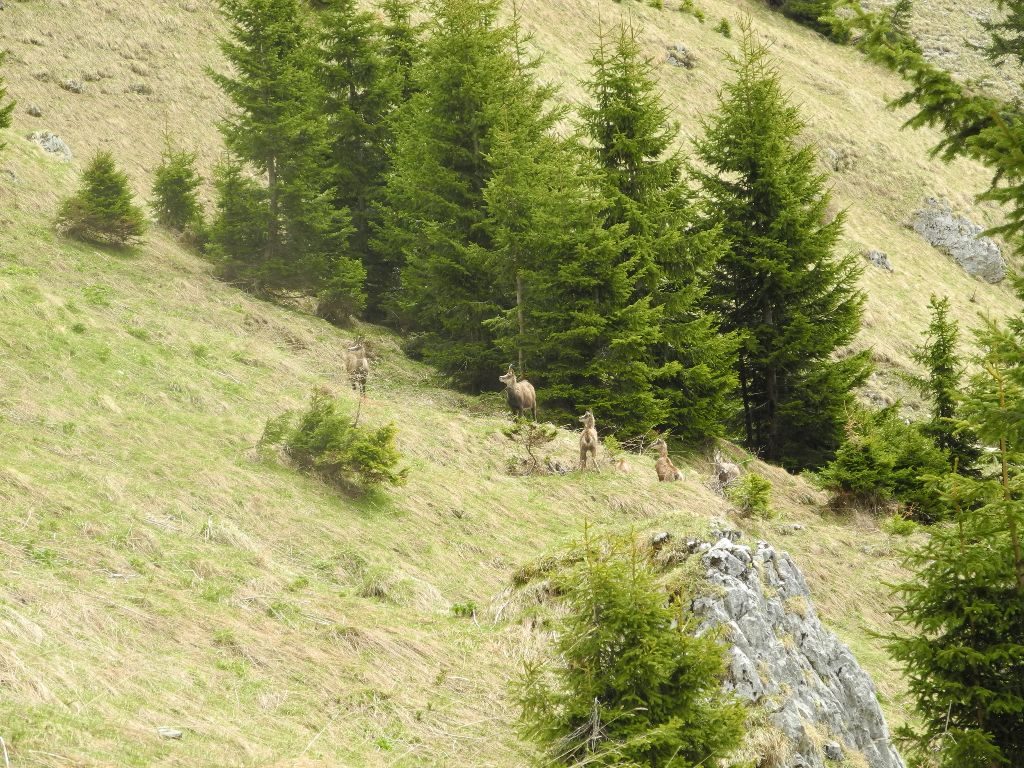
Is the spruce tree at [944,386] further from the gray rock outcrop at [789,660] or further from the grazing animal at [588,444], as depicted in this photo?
the gray rock outcrop at [789,660]

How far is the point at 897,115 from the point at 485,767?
6204cm

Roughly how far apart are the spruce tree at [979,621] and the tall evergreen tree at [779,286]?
704 inches

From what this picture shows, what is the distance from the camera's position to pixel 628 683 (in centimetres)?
684

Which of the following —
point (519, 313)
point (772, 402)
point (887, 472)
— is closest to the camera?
point (887, 472)

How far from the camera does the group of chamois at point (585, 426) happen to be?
1830cm

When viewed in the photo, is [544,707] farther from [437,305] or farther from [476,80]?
[476,80]

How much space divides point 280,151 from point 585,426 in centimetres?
1273

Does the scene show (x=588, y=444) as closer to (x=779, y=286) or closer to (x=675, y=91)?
(x=779, y=286)

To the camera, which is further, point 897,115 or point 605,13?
point 897,115

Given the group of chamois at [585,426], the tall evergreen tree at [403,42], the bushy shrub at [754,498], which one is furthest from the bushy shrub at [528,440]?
the tall evergreen tree at [403,42]

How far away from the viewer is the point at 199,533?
11.4m

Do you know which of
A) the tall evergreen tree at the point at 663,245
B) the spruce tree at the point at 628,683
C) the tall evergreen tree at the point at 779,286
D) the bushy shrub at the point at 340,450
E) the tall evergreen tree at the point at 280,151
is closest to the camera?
the spruce tree at the point at 628,683

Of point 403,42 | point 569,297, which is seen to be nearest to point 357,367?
point 569,297

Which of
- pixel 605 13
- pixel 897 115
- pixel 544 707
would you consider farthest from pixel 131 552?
pixel 897 115
